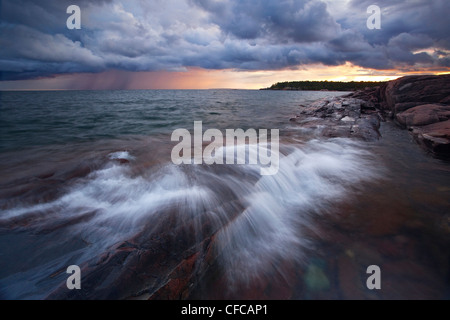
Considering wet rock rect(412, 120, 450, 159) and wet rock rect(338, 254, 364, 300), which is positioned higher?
wet rock rect(412, 120, 450, 159)

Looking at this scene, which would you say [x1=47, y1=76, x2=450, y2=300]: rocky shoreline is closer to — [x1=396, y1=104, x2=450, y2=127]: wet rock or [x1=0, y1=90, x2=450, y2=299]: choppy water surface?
[x1=0, y1=90, x2=450, y2=299]: choppy water surface

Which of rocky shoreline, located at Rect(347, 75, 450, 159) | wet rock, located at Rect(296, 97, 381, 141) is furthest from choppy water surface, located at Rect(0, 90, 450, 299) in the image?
wet rock, located at Rect(296, 97, 381, 141)

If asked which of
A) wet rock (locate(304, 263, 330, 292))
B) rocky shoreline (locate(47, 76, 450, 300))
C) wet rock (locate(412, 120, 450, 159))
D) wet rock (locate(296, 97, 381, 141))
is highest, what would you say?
wet rock (locate(296, 97, 381, 141))

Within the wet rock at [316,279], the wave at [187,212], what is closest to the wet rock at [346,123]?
the wave at [187,212]

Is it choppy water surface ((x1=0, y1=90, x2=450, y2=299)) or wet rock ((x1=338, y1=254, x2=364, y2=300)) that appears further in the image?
choppy water surface ((x1=0, y1=90, x2=450, y2=299))

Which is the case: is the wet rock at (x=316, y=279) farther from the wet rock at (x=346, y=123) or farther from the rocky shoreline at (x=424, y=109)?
the wet rock at (x=346, y=123)

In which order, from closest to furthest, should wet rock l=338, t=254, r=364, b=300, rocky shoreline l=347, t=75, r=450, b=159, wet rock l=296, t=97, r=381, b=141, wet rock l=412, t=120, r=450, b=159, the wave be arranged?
wet rock l=338, t=254, r=364, b=300, the wave, wet rock l=412, t=120, r=450, b=159, rocky shoreline l=347, t=75, r=450, b=159, wet rock l=296, t=97, r=381, b=141

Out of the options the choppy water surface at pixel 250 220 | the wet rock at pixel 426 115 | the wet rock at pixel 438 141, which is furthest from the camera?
the wet rock at pixel 426 115

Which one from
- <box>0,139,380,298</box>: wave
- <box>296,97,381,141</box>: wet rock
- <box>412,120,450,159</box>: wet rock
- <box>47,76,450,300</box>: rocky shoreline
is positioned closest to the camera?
<box>47,76,450,300</box>: rocky shoreline

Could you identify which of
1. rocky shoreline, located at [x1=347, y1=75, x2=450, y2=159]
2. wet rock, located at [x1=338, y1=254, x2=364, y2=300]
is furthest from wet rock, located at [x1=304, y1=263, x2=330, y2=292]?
rocky shoreline, located at [x1=347, y1=75, x2=450, y2=159]

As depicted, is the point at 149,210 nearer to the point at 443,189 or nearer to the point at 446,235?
the point at 446,235

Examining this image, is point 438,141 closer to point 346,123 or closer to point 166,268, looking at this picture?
point 346,123
